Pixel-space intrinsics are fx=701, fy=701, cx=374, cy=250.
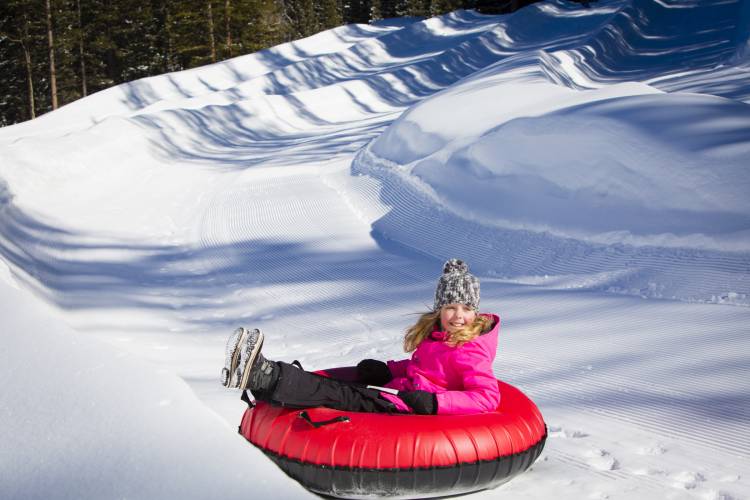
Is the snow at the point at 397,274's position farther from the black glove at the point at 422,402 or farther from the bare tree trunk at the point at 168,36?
the bare tree trunk at the point at 168,36

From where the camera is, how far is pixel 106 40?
Result: 3081 cm

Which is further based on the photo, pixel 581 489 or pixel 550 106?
pixel 550 106

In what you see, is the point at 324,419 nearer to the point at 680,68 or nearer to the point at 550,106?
the point at 550,106

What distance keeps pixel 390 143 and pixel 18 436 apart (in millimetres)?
7787

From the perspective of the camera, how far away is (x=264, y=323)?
189 inches

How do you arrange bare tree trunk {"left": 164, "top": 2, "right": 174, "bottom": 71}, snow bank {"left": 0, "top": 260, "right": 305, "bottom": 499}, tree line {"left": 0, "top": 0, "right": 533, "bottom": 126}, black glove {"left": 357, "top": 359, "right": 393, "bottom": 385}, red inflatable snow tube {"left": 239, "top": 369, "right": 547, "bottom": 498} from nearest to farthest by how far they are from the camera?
snow bank {"left": 0, "top": 260, "right": 305, "bottom": 499}, red inflatable snow tube {"left": 239, "top": 369, "right": 547, "bottom": 498}, black glove {"left": 357, "top": 359, "right": 393, "bottom": 385}, tree line {"left": 0, "top": 0, "right": 533, "bottom": 126}, bare tree trunk {"left": 164, "top": 2, "right": 174, "bottom": 71}

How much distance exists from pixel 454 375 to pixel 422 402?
0.92ft

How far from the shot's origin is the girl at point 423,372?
2.71 metres

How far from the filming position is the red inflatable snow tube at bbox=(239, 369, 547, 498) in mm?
2510

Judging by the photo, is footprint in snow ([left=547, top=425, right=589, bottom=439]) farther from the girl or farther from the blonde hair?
the blonde hair

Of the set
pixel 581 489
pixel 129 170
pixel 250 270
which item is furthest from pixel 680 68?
pixel 581 489

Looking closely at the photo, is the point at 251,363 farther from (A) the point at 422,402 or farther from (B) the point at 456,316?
(B) the point at 456,316

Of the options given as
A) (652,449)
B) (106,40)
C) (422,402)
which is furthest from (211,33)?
(652,449)

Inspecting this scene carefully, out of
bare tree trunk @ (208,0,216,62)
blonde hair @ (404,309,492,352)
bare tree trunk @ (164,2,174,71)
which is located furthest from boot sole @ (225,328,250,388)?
→ bare tree trunk @ (164,2,174,71)
